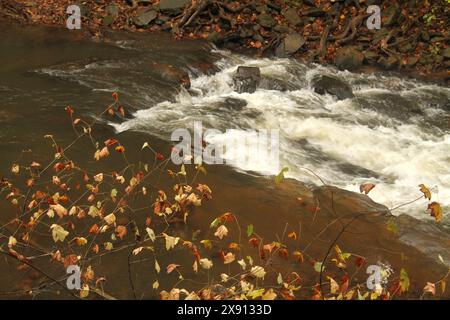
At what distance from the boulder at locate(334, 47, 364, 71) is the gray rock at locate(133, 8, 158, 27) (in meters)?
5.42

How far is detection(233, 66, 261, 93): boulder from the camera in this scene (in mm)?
11039

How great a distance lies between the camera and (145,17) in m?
14.1

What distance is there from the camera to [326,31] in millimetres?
13609

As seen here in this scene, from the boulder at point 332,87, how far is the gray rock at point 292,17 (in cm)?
310

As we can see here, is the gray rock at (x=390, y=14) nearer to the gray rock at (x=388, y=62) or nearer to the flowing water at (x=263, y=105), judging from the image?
the gray rock at (x=388, y=62)

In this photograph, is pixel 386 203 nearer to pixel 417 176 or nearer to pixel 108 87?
pixel 417 176

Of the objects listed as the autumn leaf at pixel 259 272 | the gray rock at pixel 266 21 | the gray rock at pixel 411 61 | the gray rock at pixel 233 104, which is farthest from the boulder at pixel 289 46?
the autumn leaf at pixel 259 272

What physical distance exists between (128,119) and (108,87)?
1.53 metres

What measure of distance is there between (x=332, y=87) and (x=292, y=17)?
12.1 ft

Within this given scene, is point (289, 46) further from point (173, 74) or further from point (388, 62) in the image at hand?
point (173, 74)

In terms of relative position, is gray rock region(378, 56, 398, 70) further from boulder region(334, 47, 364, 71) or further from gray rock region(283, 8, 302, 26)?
gray rock region(283, 8, 302, 26)

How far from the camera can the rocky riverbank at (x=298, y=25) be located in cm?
1302
